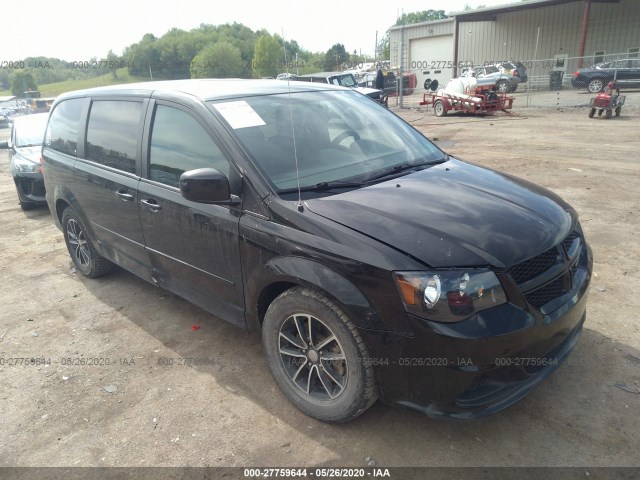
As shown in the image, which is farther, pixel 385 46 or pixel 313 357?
pixel 385 46

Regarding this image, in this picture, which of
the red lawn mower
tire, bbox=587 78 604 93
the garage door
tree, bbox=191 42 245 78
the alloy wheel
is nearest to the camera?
the alloy wheel

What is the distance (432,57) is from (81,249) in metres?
34.1

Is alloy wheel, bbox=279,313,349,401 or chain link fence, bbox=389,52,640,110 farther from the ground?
chain link fence, bbox=389,52,640,110

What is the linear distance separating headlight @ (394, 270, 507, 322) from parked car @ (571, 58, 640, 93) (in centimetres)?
2148

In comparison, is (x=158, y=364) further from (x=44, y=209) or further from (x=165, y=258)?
(x=44, y=209)

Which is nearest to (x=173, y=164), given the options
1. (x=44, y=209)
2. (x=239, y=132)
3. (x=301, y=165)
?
(x=239, y=132)

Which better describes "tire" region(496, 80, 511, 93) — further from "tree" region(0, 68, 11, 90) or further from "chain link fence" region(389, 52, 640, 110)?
"tree" region(0, 68, 11, 90)

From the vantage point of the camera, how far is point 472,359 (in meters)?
2.17

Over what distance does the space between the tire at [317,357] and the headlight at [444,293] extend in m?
0.36

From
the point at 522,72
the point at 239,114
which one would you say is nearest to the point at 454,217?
the point at 239,114

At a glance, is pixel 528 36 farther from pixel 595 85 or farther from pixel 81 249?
pixel 81 249

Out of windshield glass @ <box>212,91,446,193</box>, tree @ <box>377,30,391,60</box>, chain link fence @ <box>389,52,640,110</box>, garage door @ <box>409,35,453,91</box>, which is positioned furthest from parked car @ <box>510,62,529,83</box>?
windshield glass @ <box>212,91,446,193</box>

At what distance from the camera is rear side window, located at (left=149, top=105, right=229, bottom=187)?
3010 millimetres

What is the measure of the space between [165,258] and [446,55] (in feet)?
113
